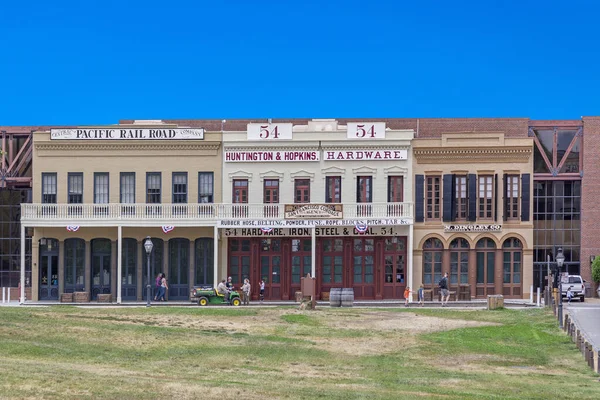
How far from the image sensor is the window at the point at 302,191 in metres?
52.9

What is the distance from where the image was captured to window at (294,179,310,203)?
174 feet

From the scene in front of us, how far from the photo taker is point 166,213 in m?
52.0

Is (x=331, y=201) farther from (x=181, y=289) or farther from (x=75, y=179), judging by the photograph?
(x=75, y=179)

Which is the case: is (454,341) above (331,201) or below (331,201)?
below

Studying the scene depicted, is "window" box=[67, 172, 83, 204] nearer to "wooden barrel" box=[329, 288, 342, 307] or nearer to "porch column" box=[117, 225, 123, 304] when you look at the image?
"porch column" box=[117, 225, 123, 304]

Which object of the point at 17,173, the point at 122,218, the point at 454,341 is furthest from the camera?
the point at 17,173

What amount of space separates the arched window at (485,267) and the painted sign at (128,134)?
15.9 metres

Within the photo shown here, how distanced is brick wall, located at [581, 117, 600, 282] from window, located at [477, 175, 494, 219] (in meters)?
6.63

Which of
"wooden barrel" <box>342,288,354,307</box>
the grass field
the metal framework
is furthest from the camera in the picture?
the metal framework

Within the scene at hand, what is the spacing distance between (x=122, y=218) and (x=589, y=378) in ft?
99.8

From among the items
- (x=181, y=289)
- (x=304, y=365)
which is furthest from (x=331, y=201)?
(x=304, y=365)

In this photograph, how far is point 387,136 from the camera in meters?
52.6

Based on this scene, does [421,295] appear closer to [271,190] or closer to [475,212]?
[475,212]

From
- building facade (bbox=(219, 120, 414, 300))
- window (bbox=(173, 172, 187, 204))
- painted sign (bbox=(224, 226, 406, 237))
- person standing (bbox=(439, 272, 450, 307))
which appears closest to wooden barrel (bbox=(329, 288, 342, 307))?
building facade (bbox=(219, 120, 414, 300))
